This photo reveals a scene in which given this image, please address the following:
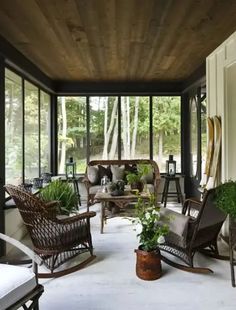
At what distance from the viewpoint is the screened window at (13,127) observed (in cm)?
438

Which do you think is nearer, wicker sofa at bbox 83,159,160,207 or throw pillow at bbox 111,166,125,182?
wicker sofa at bbox 83,159,160,207

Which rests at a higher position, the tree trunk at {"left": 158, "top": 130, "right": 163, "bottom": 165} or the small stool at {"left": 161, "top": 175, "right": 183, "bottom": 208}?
the tree trunk at {"left": 158, "top": 130, "right": 163, "bottom": 165}

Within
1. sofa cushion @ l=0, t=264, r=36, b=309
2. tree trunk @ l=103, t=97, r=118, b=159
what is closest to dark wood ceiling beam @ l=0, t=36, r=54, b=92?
tree trunk @ l=103, t=97, r=118, b=159

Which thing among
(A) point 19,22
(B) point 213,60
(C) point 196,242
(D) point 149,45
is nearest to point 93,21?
(A) point 19,22

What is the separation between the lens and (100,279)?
3.04 meters

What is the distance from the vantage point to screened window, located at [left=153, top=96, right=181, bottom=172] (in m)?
7.57

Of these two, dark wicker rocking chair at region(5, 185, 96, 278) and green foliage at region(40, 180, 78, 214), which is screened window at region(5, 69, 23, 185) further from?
dark wicker rocking chair at region(5, 185, 96, 278)

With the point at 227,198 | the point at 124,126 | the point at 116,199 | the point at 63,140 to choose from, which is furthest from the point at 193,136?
the point at 227,198

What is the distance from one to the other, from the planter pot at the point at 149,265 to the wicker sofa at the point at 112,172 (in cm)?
316

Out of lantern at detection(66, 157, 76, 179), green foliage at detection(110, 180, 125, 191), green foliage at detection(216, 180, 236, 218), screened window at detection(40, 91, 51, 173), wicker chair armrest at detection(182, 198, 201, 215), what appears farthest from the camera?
lantern at detection(66, 157, 76, 179)

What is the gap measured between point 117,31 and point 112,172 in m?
3.50

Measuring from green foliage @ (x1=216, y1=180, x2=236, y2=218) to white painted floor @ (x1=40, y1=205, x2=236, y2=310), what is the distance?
0.74 m

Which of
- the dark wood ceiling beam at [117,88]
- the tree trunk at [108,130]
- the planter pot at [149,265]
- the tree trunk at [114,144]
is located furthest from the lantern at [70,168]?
the planter pot at [149,265]

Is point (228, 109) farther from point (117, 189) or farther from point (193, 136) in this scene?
point (193, 136)
